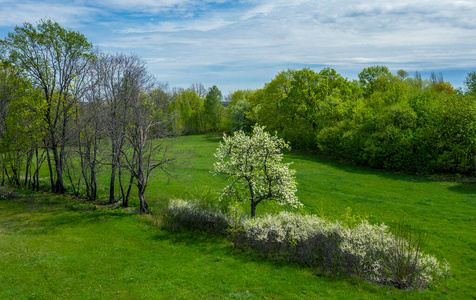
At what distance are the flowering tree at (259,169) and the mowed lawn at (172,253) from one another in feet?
11.1

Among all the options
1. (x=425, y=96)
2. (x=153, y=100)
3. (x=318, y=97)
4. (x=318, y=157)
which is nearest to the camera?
(x=153, y=100)

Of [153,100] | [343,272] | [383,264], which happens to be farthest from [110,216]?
[383,264]

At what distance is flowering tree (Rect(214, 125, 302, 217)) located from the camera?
59.4ft

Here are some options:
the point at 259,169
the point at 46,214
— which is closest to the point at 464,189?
the point at 259,169

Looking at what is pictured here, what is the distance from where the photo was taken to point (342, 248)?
13586 mm

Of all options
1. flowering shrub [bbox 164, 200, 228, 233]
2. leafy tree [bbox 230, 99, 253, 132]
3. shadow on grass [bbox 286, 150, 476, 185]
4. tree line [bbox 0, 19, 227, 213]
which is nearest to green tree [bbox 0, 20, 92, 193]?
tree line [bbox 0, 19, 227, 213]

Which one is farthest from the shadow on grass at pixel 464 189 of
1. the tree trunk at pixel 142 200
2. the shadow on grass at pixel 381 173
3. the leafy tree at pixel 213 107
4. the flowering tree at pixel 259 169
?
the leafy tree at pixel 213 107

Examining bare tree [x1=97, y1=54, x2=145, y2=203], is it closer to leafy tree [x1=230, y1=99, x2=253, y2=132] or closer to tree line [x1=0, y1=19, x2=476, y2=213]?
tree line [x1=0, y1=19, x2=476, y2=213]

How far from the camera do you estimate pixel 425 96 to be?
120 ft

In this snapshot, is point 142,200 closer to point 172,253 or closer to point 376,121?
point 172,253

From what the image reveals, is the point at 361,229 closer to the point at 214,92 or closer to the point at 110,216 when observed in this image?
the point at 110,216

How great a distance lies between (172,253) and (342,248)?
9587 mm

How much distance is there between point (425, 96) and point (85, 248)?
42.6 m

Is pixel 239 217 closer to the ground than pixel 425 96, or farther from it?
closer to the ground
